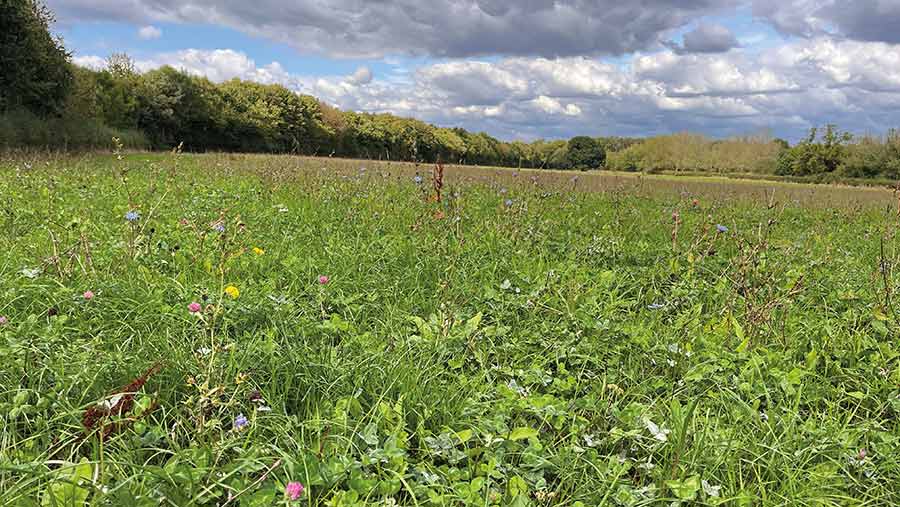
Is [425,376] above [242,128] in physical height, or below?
below

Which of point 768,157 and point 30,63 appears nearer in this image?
point 30,63

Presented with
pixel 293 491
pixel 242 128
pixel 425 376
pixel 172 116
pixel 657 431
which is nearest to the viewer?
pixel 293 491

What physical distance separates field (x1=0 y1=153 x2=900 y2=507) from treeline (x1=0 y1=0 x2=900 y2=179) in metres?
3.09

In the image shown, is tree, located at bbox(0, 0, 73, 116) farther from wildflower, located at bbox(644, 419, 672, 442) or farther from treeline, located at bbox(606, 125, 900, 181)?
treeline, located at bbox(606, 125, 900, 181)

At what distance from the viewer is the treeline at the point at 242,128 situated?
17.9 metres

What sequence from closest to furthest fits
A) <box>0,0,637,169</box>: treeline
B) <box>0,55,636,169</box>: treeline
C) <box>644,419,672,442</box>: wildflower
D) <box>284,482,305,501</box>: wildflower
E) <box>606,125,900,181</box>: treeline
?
<box>284,482,305,501</box>: wildflower → <box>644,419,672,442</box>: wildflower → <box>0,0,637,169</box>: treeline → <box>0,55,636,169</box>: treeline → <box>606,125,900,181</box>: treeline

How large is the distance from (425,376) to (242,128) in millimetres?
43967

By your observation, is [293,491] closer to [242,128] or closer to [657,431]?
[657,431]

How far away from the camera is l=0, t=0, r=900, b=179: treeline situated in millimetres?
17875

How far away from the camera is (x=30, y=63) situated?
19047 mm

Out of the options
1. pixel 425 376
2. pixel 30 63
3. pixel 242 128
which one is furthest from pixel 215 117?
pixel 425 376

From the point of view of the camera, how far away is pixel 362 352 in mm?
2457

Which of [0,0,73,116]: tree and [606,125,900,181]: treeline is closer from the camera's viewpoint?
[0,0,73,116]: tree

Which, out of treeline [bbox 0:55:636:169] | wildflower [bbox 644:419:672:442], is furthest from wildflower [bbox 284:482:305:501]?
treeline [bbox 0:55:636:169]
